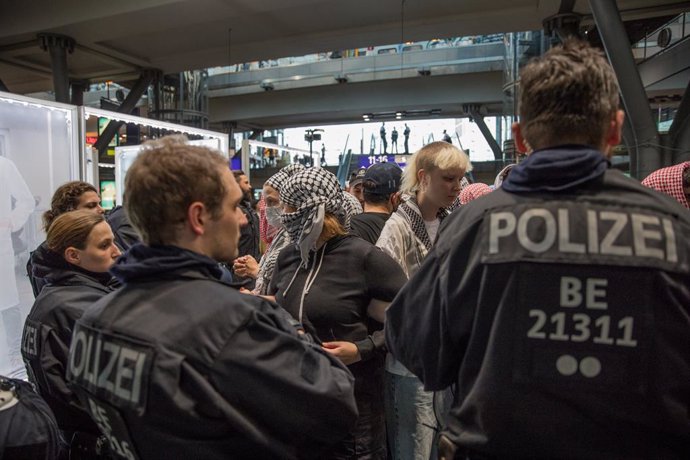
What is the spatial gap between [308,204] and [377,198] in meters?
1.11

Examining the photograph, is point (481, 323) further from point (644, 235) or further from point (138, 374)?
point (138, 374)

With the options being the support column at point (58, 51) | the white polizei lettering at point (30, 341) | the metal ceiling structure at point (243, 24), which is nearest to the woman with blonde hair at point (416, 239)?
the white polizei lettering at point (30, 341)

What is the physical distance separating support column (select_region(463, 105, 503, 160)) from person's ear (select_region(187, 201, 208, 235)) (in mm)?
15834

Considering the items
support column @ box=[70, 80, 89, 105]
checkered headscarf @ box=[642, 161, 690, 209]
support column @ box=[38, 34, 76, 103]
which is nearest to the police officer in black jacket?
checkered headscarf @ box=[642, 161, 690, 209]

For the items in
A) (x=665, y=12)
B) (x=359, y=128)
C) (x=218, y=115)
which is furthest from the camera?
(x=359, y=128)

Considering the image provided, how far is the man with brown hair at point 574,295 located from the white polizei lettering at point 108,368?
74cm

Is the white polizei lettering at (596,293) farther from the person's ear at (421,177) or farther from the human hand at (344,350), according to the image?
the person's ear at (421,177)

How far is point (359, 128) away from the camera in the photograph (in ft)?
65.9

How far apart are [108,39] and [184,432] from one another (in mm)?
9794

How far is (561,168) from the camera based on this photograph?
3.43ft

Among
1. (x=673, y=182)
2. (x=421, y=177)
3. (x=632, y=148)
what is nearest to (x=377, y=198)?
(x=421, y=177)

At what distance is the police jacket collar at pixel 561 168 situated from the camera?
3.42 feet

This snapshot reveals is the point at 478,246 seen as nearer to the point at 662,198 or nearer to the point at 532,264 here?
the point at 532,264

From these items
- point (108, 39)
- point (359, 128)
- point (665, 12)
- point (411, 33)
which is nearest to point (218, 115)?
point (359, 128)
